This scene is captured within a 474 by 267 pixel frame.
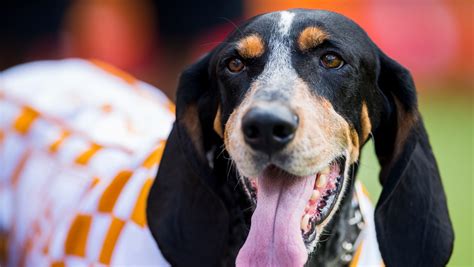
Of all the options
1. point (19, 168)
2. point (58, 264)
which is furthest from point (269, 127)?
point (19, 168)

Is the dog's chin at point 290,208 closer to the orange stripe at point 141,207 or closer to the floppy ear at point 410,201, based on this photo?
the floppy ear at point 410,201

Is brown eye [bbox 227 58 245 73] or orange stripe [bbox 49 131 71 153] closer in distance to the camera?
brown eye [bbox 227 58 245 73]

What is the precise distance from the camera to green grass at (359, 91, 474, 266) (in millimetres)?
5694

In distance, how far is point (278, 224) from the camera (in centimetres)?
300

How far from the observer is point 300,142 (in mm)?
2895

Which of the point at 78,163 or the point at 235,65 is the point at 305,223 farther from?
the point at 78,163

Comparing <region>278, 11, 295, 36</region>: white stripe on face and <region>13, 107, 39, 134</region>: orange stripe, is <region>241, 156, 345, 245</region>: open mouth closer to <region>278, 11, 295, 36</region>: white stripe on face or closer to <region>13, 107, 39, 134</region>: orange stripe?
<region>278, 11, 295, 36</region>: white stripe on face

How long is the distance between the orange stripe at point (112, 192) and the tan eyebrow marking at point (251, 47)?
836 mm

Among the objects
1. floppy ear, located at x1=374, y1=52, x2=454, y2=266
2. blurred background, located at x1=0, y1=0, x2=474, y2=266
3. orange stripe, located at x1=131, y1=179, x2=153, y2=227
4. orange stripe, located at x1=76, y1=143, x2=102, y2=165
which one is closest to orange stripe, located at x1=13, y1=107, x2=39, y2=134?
orange stripe, located at x1=76, y1=143, x2=102, y2=165

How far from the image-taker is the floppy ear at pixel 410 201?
3318mm

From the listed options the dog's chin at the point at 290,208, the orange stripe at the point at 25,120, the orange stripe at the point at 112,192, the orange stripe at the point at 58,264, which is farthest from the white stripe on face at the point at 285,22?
the orange stripe at the point at 25,120

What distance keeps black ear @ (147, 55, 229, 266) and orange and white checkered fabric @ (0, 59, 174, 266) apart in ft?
0.38

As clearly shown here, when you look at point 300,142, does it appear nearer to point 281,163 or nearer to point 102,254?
point 281,163

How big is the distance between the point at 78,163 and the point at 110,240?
0.65m
